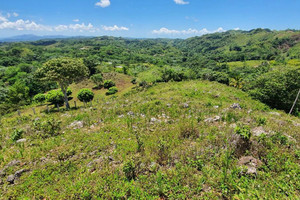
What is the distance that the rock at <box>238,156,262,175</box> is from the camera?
4312 mm

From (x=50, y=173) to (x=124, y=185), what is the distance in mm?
2974

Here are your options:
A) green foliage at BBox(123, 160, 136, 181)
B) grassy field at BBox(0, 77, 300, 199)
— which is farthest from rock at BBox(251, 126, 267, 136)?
green foliage at BBox(123, 160, 136, 181)

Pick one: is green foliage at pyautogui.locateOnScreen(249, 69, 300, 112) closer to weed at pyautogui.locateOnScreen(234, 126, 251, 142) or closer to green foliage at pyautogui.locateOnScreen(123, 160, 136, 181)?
weed at pyautogui.locateOnScreen(234, 126, 251, 142)

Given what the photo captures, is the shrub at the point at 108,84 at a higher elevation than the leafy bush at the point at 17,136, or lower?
lower

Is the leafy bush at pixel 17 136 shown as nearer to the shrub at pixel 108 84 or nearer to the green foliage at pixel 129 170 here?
the green foliage at pixel 129 170

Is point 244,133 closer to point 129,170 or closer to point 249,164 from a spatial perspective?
point 249,164

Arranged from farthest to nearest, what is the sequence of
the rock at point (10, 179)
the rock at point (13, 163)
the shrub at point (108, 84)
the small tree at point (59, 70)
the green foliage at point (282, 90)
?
the shrub at point (108, 84), the green foliage at point (282, 90), the small tree at point (59, 70), the rock at point (13, 163), the rock at point (10, 179)

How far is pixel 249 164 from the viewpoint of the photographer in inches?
184

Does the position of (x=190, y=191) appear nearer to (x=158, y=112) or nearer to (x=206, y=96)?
(x=158, y=112)

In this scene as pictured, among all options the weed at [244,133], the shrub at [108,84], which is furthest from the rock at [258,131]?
the shrub at [108,84]

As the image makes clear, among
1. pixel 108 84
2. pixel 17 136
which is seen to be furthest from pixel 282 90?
pixel 108 84

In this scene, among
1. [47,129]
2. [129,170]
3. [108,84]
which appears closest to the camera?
[129,170]

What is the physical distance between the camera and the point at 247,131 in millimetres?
5320

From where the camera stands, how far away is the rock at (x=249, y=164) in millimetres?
4312
